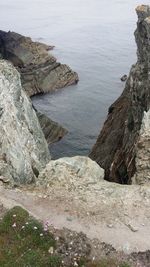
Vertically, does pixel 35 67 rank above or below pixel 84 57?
above

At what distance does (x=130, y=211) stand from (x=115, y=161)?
19.4 metres

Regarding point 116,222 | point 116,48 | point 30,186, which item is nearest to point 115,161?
point 30,186

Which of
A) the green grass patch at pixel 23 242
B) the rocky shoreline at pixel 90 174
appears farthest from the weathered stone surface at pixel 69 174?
the green grass patch at pixel 23 242

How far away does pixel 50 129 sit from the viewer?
74.7 meters

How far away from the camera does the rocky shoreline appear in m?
26.8

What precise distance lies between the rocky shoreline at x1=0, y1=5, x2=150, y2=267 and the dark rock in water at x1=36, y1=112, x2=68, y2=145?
1954cm

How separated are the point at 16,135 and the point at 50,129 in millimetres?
38262

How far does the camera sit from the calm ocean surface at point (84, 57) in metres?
80.7

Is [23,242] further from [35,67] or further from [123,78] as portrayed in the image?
[35,67]

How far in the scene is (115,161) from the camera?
155ft

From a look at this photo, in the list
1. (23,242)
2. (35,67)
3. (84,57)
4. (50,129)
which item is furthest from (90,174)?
(84,57)

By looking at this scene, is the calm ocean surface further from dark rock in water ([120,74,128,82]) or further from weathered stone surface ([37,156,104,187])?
weathered stone surface ([37,156,104,187])

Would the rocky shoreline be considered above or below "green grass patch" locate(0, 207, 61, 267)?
below

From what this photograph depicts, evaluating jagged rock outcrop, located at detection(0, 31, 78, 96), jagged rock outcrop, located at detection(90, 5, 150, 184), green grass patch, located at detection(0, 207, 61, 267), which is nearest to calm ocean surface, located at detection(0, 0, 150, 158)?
jagged rock outcrop, located at detection(0, 31, 78, 96)
